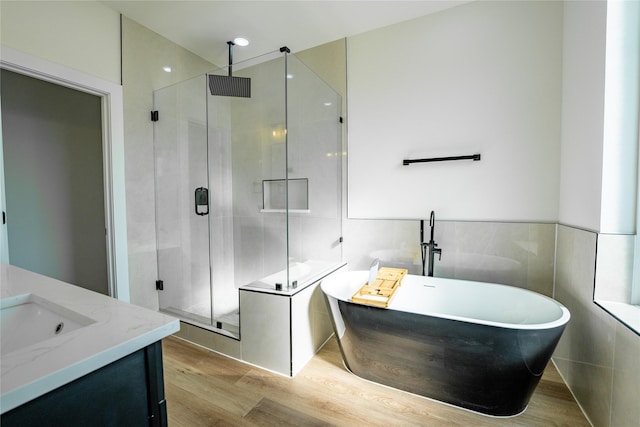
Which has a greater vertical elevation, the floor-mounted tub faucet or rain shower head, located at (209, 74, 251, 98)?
rain shower head, located at (209, 74, 251, 98)

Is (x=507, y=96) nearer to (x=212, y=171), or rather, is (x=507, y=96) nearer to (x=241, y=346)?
(x=212, y=171)

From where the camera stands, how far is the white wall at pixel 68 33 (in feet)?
5.76

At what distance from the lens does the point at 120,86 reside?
229cm

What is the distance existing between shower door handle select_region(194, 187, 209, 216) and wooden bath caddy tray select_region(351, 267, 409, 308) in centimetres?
163

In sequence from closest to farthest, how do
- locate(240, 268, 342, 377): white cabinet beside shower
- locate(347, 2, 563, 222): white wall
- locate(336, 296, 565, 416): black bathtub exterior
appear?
locate(336, 296, 565, 416): black bathtub exterior → locate(240, 268, 342, 377): white cabinet beside shower → locate(347, 2, 563, 222): white wall

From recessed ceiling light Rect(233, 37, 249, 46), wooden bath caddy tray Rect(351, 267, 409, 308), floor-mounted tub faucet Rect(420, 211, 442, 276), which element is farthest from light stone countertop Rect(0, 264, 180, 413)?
recessed ceiling light Rect(233, 37, 249, 46)

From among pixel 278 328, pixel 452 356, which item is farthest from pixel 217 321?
pixel 452 356

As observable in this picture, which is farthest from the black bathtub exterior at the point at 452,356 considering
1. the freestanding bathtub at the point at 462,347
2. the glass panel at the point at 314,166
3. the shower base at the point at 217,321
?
the shower base at the point at 217,321

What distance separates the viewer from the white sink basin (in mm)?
877

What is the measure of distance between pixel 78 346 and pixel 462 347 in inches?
63.7

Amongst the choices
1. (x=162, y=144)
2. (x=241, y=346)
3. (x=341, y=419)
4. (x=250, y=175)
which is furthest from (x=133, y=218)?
(x=341, y=419)

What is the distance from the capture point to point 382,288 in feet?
6.56

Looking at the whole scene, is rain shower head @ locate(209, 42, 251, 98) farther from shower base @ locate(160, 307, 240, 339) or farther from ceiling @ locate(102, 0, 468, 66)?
shower base @ locate(160, 307, 240, 339)

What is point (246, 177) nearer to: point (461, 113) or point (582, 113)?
point (461, 113)
